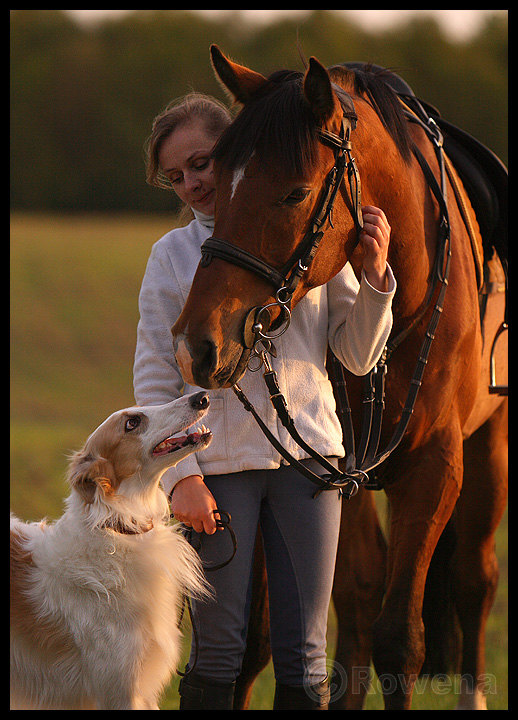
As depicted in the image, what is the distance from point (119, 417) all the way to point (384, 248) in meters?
0.99

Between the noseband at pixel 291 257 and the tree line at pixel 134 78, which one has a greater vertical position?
the tree line at pixel 134 78

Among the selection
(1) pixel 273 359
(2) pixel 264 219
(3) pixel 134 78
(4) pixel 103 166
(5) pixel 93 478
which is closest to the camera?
(2) pixel 264 219

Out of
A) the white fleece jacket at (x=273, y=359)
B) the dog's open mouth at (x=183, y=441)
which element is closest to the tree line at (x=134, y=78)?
the white fleece jacket at (x=273, y=359)

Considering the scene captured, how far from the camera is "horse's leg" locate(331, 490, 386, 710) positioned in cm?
349

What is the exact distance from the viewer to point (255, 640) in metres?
3.04

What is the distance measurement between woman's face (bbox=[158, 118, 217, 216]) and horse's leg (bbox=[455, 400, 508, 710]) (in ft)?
6.91

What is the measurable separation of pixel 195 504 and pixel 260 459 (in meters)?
0.24

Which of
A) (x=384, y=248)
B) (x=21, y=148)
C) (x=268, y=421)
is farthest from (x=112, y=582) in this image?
(x=21, y=148)

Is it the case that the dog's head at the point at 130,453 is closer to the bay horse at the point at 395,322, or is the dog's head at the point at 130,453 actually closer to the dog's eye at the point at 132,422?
the dog's eye at the point at 132,422

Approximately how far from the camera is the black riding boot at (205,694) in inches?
96.7

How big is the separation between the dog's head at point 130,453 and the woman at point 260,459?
0.07 m

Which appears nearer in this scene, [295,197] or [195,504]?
[295,197]

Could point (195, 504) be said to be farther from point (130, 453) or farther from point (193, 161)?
point (193, 161)

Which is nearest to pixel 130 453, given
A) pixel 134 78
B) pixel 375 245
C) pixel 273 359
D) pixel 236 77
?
pixel 273 359
